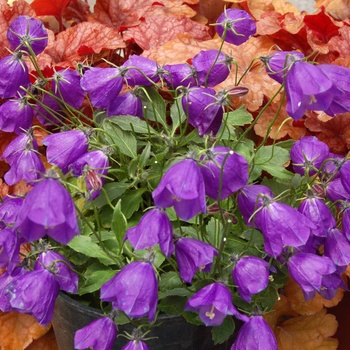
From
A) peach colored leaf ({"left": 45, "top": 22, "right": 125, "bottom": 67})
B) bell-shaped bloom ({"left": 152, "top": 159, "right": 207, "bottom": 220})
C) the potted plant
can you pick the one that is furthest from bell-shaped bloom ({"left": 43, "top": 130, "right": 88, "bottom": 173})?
peach colored leaf ({"left": 45, "top": 22, "right": 125, "bottom": 67})

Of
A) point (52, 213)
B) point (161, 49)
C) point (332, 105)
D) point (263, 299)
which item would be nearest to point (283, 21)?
point (161, 49)

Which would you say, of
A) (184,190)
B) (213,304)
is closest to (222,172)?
(184,190)

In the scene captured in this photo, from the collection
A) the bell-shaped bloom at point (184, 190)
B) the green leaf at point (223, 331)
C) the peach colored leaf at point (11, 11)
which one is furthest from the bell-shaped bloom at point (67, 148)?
the peach colored leaf at point (11, 11)

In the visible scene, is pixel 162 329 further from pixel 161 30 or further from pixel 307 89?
pixel 161 30

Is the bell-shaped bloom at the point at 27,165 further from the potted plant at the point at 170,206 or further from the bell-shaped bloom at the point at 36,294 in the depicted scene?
the bell-shaped bloom at the point at 36,294

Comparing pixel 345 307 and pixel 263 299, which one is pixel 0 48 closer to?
pixel 263 299

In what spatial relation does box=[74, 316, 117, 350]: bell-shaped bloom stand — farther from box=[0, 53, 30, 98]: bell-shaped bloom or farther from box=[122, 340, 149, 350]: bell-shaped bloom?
box=[0, 53, 30, 98]: bell-shaped bloom
